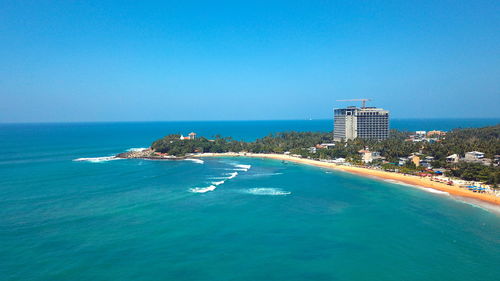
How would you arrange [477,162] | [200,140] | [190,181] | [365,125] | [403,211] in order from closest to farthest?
[403,211] → [190,181] → [477,162] → [200,140] → [365,125]

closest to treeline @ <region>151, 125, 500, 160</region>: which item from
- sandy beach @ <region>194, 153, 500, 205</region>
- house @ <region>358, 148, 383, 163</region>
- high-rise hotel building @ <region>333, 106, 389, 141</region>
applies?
house @ <region>358, 148, 383, 163</region>

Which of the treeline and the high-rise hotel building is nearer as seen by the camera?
the treeline

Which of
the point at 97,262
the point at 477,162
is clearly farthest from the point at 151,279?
the point at 477,162

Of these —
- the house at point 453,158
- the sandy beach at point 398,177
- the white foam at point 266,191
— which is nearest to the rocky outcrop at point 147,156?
the sandy beach at point 398,177

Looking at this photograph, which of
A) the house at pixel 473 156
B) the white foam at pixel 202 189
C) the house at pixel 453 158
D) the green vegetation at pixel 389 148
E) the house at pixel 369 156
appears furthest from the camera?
the house at pixel 369 156

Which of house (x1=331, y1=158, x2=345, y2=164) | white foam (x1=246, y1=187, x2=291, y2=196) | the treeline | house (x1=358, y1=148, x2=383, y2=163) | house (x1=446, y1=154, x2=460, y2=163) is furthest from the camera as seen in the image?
house (x1=331, y1=158, x2=345, y2=164)

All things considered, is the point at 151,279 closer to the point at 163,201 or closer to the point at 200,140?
the point at 163,201

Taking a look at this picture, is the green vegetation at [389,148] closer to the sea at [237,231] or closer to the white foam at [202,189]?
the sea at [237,231]

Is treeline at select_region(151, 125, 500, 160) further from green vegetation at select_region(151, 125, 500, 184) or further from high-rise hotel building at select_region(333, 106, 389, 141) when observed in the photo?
high-rise hotel building at select_region(333, 106, 389, 141)

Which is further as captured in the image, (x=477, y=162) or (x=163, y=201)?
(x=477, y=162)
